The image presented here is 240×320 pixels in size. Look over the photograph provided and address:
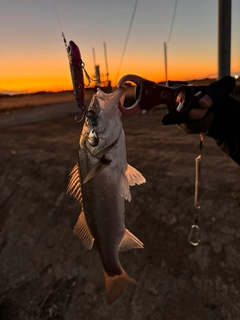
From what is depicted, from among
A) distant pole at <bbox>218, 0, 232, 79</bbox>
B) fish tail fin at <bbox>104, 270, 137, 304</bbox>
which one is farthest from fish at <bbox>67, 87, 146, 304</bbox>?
distant pole at <bbox>218, 0, 232, 79</bbox>

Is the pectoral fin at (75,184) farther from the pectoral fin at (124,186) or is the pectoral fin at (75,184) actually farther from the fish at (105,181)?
the pectoral fin at (124,186)

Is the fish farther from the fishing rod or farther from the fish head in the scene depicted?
the fishing rod

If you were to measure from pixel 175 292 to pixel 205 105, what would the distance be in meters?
3.60

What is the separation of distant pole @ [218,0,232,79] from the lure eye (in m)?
5.67

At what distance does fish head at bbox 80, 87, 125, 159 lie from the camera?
2361 millimetres

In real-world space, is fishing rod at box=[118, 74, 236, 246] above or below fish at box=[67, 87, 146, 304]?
above

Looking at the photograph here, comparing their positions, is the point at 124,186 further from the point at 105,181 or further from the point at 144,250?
the point at 144,250

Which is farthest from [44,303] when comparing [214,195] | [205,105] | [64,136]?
[64,136]

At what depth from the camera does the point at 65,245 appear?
697cm

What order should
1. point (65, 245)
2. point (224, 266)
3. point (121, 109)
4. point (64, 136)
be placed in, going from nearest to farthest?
point (121, 109), point (224, 266), point (65, 245), point (64, 136)

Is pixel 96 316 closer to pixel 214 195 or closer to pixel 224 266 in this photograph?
pixel 224 266

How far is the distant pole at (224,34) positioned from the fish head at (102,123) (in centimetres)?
557

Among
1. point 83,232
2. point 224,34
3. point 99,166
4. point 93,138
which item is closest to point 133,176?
point 99,166

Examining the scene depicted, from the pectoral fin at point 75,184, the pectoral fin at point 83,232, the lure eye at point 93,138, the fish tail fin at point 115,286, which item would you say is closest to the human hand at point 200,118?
the lure eye at point 93,138
